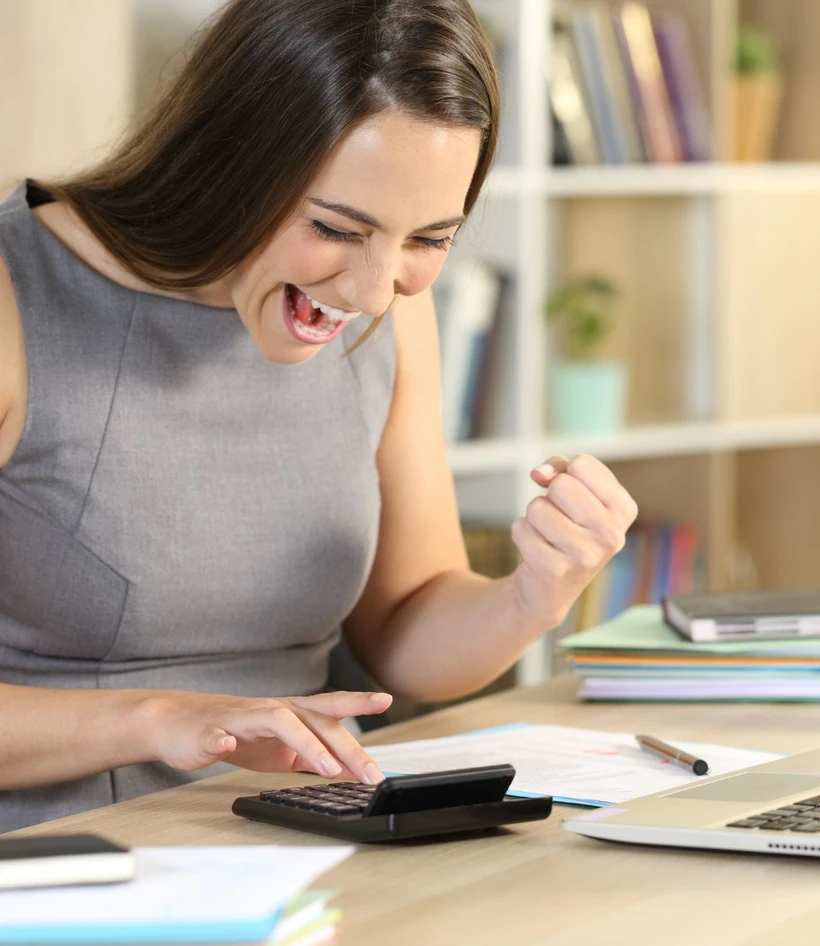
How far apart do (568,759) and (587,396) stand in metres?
1.83

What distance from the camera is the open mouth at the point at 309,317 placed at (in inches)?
49.4

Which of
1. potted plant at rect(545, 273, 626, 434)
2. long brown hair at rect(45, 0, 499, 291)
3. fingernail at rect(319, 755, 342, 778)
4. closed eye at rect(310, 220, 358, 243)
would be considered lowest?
fingernail at rect(319, 755, 342, 778)

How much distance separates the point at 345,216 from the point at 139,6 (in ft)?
4.09

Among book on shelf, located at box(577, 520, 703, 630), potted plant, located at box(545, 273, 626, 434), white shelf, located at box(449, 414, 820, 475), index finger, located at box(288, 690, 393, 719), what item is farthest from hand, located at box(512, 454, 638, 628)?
book on shelf, located at box(577, 520, 703, 630)

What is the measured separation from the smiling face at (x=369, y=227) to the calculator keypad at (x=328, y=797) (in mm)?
408

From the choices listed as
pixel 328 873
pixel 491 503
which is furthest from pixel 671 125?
pixel 328 873

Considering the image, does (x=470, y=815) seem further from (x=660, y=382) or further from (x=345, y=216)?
(x=660, y=382)

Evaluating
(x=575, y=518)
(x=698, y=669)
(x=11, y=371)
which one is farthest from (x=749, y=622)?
(x=11, y=371)

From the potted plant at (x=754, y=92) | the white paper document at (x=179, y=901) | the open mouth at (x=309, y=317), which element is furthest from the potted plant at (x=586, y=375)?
the white paper document at (x=179, y=901)

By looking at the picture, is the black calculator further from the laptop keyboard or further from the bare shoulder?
the bare shoulder

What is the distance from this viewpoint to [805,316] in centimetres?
322

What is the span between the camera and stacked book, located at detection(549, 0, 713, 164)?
2764 millimetres

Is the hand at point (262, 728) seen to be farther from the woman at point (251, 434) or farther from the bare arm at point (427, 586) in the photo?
the bare arm at point (427, 586)

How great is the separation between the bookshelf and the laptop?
1745 millimetres
